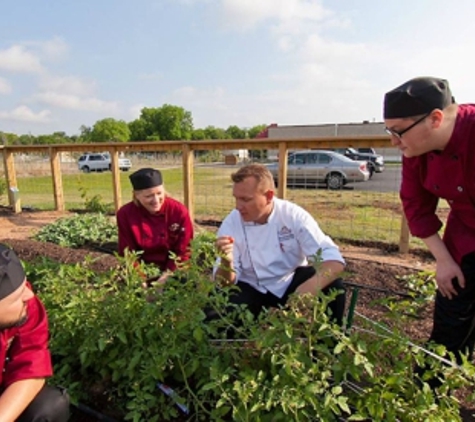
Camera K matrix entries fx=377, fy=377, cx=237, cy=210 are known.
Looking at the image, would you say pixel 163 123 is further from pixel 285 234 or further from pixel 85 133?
pixel 285 234

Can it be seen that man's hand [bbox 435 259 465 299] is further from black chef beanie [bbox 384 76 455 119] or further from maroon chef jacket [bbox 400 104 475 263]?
black chef beanie [bbox 384 76 455 119]

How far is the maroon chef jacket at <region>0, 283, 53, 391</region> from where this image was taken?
1369 mm

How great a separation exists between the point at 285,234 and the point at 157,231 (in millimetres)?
1149

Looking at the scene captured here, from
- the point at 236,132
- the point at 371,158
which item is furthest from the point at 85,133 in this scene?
→ the point at 371,158

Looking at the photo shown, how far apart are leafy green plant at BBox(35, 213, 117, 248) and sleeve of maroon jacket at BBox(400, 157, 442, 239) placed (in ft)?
13.6

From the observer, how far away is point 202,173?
669 cm

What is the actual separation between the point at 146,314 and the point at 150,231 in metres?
1.45

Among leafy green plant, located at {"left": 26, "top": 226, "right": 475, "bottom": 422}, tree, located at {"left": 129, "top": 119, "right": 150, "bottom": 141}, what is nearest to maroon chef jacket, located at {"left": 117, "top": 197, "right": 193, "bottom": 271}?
leafy green plant, located at {"left": 26, "top": 226, "right": 475, "bottom": 422}

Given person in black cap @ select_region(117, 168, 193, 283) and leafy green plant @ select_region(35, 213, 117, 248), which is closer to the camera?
person in black cap @ select_region(117, 168, 193, 283)

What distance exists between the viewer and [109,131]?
3012 inches

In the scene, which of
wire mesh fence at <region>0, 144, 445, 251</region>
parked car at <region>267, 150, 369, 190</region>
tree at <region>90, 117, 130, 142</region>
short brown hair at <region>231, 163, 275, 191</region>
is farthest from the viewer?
tree at <region>90, 117, 130, 142</region>

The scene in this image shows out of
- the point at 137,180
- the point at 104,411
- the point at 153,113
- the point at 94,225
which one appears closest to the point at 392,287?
the point at 137,180

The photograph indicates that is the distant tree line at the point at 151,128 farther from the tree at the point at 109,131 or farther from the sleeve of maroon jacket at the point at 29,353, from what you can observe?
the sleeve of maroon jacket at the point at 29,353

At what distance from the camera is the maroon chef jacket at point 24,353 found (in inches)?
53.9
